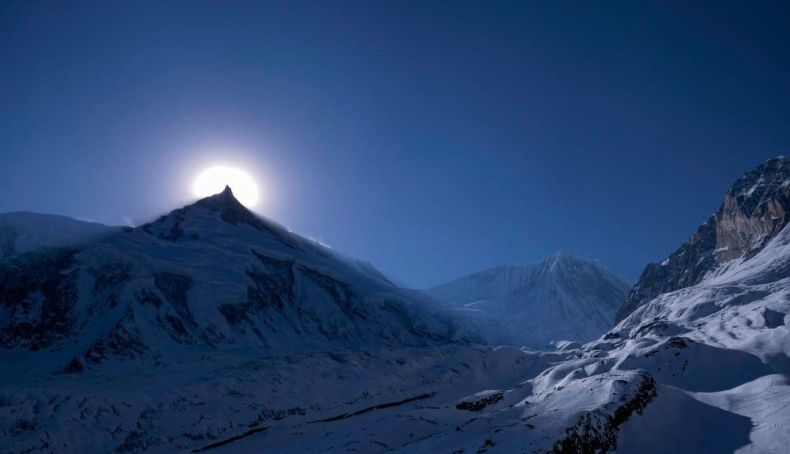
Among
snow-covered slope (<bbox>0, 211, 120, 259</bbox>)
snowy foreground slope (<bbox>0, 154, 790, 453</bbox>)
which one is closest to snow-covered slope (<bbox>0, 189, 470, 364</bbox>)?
snowy foreground slope (<bbox>0, 154, 790, 453</bbox>)

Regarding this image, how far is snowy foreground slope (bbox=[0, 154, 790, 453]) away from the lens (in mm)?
25266

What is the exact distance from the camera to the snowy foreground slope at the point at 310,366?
25.3 meters

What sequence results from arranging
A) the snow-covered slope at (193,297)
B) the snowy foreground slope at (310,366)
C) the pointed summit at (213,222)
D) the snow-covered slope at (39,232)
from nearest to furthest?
the snowy foreground slope at (310,366) → the snow-covered slope at (193,297) → the snow-covered slope at (39,232) → the pointed summit at (213,222)

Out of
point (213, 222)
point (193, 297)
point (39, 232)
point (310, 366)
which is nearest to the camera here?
point (310, 366)

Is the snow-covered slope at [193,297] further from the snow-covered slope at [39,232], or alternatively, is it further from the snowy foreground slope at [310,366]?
the snow-covered slope at [39,232]

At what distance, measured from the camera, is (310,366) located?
7356cm

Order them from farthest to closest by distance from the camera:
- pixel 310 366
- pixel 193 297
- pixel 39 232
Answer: pixel 39 232, pixel 193 297, pixel 310 366

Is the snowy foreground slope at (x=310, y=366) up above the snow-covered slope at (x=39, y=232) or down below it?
below

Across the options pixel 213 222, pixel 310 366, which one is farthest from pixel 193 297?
pixel 213 222

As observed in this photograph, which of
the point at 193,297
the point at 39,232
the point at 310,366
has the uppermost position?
the point at 39,232

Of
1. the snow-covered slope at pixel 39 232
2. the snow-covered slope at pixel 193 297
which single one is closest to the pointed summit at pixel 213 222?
the snow-covered slope at pixel 193 297

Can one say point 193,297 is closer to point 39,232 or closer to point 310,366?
point 310,366

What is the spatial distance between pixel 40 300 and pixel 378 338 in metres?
65.5

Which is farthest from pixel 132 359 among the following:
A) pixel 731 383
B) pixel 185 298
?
pixel 731 383
